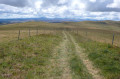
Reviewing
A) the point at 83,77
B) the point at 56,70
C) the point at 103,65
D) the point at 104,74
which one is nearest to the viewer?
the point at 83,77

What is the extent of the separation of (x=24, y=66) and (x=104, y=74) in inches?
234

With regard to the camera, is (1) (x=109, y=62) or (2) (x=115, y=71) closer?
(2) (x=115, y=71)

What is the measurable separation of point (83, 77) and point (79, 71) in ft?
3.08

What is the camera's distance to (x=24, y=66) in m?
9.45

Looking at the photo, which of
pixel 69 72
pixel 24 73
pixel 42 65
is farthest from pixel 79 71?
pixel 24 73

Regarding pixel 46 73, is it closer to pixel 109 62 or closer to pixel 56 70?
pixel 56 70

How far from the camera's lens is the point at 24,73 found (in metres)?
8.26

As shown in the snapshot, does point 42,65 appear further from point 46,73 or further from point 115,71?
point 115,71

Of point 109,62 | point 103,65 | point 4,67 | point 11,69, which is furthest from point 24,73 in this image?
point 109,62

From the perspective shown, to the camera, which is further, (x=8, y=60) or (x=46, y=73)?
(x=8, y=60)

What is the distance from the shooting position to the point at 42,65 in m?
10.2

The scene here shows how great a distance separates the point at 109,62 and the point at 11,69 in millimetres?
7969

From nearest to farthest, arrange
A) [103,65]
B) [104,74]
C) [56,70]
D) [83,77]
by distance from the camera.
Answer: [83,77]
[104,74]
[56,70]
[103,65]

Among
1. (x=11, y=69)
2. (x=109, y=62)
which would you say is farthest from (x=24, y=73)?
(x=109, y=62)
